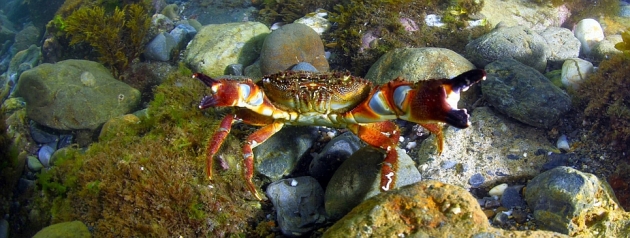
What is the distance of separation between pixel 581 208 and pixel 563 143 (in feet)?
5.29

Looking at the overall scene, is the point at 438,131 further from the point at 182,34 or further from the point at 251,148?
the point at 182,34

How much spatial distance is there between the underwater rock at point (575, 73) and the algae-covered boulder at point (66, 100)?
306 inches

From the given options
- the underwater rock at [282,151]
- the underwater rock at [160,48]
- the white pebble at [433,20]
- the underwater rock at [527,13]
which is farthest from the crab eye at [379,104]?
the underwater rock at [160,48]

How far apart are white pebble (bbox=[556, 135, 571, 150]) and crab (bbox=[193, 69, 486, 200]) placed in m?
1.65

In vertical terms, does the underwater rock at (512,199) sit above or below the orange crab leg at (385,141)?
below

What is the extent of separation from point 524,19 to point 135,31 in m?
9.01

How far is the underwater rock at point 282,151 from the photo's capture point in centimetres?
454

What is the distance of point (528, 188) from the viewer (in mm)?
3826

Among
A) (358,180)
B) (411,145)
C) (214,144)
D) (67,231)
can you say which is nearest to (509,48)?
(411,145)

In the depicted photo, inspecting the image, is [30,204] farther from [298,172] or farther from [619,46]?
[619,46]

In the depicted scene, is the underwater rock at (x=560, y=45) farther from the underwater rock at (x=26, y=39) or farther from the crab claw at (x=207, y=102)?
the underwater rock at (x=26, y=39)

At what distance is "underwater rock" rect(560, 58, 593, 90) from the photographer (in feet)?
18.0

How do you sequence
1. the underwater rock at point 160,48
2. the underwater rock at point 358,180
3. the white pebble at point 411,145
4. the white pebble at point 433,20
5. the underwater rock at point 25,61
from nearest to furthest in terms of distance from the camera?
1. the underwater rock at point 358,180
2. the white pebble at point 411,145
3. the white pebble at point 433,20
4. the underwater rock at point 160,48
5. the underwater rock at point 25,61

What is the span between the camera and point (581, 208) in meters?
3.34
